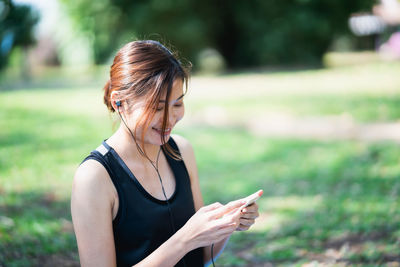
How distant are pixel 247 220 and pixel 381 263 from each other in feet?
6.20

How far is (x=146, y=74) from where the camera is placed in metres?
1.77

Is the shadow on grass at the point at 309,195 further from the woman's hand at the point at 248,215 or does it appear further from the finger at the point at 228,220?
the finger at the point at 228,220

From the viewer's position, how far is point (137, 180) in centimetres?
185

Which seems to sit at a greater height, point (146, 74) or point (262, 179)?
point (146, 74)

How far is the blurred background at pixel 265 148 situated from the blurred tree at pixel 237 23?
105 millimetres

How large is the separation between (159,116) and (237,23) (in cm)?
2074

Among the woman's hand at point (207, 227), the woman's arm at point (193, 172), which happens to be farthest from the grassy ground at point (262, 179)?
the woman's hand at point (207, 227)

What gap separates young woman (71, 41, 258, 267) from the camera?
171cm

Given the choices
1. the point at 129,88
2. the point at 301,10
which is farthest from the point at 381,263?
the point at 301,10

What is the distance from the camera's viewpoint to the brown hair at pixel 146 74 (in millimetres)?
1772

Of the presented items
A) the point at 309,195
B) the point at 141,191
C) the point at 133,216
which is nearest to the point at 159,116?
the point at 141,191

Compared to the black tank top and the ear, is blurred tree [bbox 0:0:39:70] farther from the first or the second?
the black tank top

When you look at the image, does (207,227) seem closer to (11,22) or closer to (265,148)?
(11,22)

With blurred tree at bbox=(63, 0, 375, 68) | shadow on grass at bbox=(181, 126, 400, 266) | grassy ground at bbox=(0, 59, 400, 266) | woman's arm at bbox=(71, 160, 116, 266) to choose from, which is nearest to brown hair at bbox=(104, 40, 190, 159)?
woman's arm at bbox=(71, 160, 116, 266)
